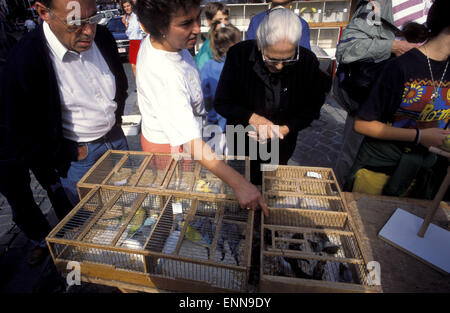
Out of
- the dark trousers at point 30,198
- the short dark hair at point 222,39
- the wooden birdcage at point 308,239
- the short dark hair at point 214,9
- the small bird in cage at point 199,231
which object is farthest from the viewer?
the short dark hair at point 214,9

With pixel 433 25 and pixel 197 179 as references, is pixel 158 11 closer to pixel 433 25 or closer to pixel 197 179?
pixel 197 179

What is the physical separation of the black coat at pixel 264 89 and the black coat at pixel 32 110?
129cm

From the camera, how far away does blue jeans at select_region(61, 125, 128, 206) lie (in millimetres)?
2084

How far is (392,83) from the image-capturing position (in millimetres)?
1718

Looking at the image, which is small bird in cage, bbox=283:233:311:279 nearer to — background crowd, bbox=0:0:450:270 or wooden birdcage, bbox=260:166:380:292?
wooden birdcage, bbox=260:166:380:292

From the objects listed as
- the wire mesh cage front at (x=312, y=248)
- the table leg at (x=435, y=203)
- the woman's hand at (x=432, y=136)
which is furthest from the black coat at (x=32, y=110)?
the woman's hand at (x=432, y=136)

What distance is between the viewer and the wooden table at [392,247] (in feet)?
4.38

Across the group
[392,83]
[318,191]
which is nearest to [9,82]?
[318,191]

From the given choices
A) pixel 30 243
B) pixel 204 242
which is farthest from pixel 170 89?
pixel 30 243

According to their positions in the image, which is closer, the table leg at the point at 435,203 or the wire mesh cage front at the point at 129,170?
the table leg at the point at 435,203

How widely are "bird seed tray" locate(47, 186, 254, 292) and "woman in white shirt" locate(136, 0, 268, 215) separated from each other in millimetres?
191

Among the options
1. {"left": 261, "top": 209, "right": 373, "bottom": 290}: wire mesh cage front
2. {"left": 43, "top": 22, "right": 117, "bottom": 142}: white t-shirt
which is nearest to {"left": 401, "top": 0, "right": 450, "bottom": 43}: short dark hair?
{"left": 261, "top": 209, "right": 373, "bottom": 290}: wire mesh cage front

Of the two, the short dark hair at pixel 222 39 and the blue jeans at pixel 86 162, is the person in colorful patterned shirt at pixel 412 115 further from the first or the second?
the short dark hair at pixel 222 39
